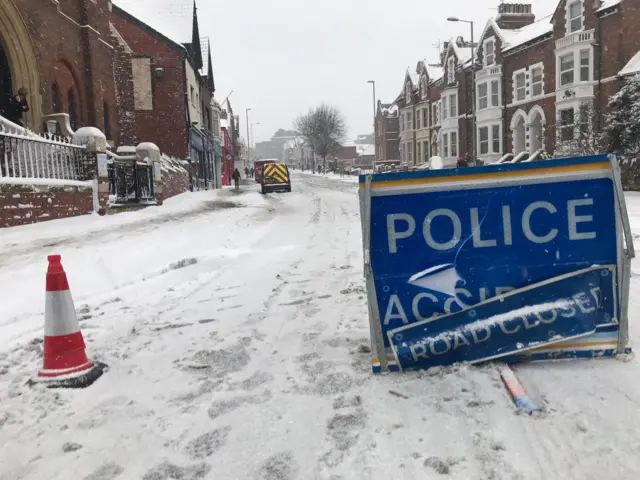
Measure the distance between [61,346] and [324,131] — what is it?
77.5 m

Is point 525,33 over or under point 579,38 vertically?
over

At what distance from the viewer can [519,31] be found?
3575 centimetres

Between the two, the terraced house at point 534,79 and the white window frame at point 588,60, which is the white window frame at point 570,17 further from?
the white window frame at point 588,60

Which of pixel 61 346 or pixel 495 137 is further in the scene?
pixel 495 137

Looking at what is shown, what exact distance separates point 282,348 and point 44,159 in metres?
9.09

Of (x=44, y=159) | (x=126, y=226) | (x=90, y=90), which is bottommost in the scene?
(x=126, y=226)

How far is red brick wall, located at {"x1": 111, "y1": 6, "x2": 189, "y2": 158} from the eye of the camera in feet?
91.6

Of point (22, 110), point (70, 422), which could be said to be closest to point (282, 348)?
point (70, 422)

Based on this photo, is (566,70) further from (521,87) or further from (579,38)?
(521,87)

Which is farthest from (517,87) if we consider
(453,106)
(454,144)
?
(454,144)

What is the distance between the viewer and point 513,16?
3747cm

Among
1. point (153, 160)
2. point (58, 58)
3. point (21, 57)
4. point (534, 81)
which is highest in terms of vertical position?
point (534, 81)

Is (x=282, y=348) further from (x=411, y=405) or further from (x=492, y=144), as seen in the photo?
(x=492, y=144)

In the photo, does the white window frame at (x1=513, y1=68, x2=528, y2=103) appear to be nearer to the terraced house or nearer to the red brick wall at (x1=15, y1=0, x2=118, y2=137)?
the terraced house
